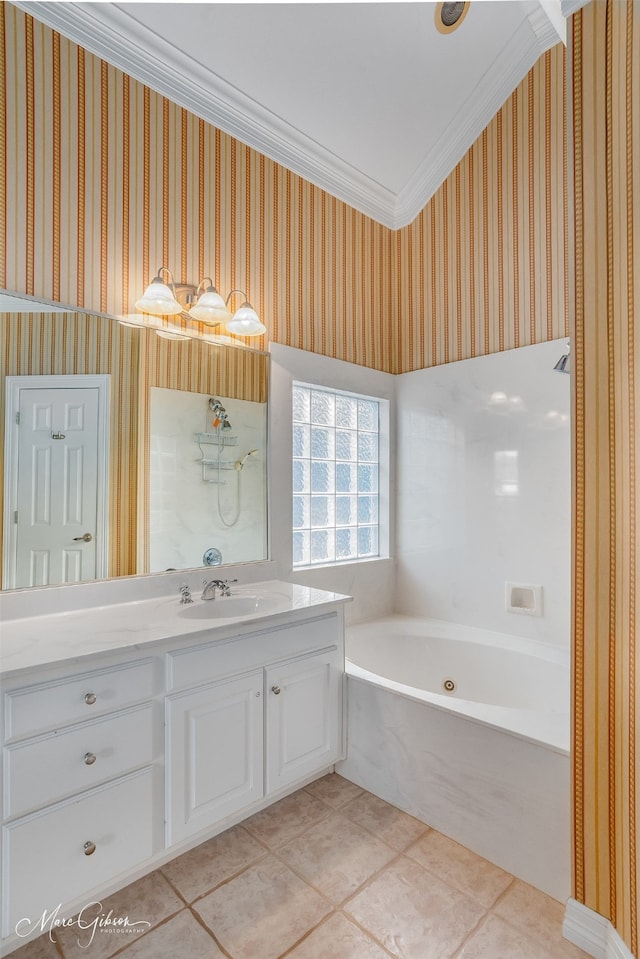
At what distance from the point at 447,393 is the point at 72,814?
2.51 meters

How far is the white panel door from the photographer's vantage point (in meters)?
1.64

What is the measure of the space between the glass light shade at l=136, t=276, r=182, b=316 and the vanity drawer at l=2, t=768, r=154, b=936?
169 cm

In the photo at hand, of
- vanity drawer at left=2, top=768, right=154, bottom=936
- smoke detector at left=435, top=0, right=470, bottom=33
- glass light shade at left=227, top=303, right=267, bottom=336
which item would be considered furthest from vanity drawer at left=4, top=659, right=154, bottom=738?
smoke detector at left=435, top=0, right=470, bottom=33

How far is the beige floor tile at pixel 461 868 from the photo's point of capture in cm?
151

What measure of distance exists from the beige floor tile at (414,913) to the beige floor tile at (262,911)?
144 millimetres

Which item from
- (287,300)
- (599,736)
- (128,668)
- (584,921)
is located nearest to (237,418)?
(287,300)

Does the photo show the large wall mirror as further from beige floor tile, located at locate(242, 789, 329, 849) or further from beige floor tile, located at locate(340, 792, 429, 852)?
beige floor tile, located at locate(340, 792, 429, 852)

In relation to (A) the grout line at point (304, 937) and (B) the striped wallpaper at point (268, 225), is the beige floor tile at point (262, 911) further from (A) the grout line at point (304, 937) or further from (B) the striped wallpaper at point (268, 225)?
(B) the striped wallpaper at point (268, 225)

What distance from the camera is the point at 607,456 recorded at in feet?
4.17

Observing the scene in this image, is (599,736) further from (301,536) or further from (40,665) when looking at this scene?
(301,536)

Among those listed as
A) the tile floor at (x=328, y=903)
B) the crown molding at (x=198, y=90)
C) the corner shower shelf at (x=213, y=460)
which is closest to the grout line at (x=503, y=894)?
the tile floor at (x=328, y=903)

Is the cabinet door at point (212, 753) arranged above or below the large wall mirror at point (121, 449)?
below

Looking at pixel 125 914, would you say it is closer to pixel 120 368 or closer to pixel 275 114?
pixel 120 368

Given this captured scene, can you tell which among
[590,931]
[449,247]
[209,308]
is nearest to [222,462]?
[209,308]
